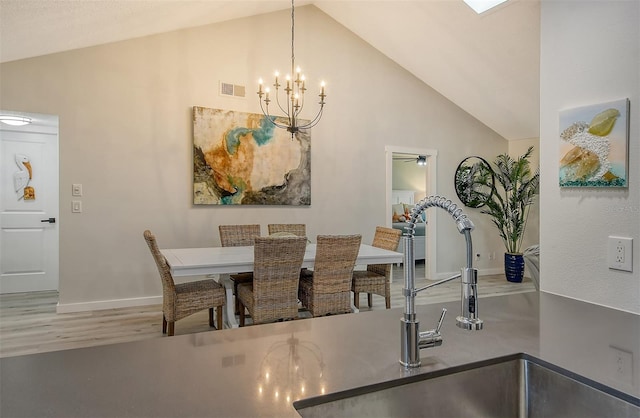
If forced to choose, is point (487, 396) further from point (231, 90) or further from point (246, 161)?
point (231, 90)

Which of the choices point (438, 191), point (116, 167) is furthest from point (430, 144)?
point (116, 167)

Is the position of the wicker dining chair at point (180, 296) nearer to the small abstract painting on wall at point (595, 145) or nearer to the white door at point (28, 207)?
the small abstract painting on wall at point (595, 145)

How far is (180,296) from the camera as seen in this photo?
2910mm

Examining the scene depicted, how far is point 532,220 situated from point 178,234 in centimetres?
540

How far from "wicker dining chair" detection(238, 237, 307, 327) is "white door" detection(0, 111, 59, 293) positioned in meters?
3.39

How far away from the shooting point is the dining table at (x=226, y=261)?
2.85 m

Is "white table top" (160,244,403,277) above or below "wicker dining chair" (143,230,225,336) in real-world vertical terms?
above

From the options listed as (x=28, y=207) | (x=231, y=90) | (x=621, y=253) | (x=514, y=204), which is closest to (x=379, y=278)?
(x=621, y=253)

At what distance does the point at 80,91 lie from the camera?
3871 mm

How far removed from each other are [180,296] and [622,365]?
2.73 m

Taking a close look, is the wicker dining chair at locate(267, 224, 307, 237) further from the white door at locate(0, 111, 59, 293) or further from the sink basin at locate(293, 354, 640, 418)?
the sink basin at locate(293, 354, 640, 418)

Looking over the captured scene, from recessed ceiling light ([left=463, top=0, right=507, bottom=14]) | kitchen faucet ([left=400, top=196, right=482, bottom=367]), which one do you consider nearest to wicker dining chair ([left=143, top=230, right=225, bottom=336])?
kitchen faucet ([left=400, top=196, right=482, bottom=367])

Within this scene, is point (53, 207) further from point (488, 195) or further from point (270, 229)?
point (488, 195)

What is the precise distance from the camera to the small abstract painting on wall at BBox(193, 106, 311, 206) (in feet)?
14.1
